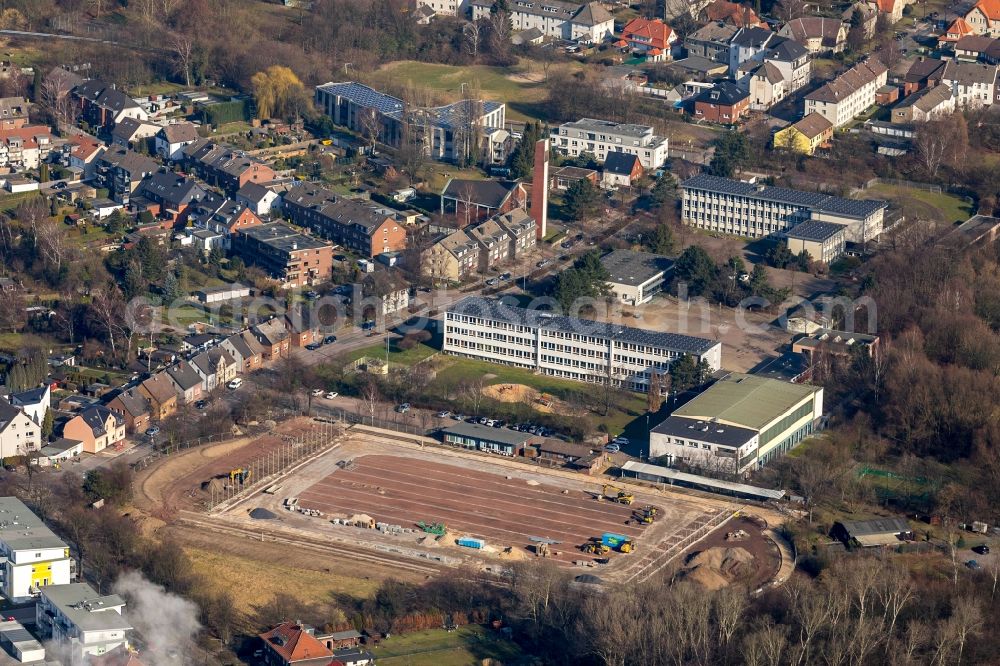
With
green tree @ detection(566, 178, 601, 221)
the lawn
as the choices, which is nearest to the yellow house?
green tree @ detection(566, 178, 601, 221)

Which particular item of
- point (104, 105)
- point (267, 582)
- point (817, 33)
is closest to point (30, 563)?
point (267, 582)

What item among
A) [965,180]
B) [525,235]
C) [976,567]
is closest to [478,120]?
[525,235]

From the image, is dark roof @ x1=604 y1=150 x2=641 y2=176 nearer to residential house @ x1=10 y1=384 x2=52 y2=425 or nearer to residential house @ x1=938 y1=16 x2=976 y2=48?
residential house @ x1=938 y1=16 x2=976 y2=48

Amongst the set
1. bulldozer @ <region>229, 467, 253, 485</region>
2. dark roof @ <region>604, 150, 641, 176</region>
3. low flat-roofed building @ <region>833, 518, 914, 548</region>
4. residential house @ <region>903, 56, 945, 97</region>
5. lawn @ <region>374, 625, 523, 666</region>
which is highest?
residential house @ <region>903, 56, 945, 97</region>

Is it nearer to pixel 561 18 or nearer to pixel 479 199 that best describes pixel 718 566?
pixel 479 199

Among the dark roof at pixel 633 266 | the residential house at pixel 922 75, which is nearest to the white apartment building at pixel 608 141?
the dark roof at pixel 633 266

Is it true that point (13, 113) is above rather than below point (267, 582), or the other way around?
above
